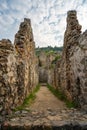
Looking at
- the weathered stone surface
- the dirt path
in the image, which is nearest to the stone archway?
the dirt path

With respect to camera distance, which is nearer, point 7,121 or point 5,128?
point 5,128

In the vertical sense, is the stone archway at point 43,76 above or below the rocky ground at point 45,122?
above

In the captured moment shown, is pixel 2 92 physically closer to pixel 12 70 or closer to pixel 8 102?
pixel 8 102

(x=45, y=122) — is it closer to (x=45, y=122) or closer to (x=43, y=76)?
(x=45, y=122)

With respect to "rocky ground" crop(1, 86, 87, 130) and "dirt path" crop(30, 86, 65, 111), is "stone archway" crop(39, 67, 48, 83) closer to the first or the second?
"dirt path" crop(30, 86, 65, 111)

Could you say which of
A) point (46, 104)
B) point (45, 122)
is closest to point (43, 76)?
point (46, 104)

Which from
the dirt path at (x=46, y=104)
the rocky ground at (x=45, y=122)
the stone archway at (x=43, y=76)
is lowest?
the dirt path at (x=46, y=104)

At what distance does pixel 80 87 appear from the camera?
666cm

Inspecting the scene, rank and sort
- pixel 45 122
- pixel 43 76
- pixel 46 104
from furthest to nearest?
pixel 43 76, pixel 46 104, pixel 45 122

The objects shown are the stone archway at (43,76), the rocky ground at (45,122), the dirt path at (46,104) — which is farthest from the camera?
the stone archway at (43,76)

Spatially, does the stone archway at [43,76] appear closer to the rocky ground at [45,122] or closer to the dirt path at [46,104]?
the dirt path at [46,104]

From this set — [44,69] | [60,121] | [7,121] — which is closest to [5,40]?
[7,121]

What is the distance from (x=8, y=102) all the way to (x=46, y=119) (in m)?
1.68

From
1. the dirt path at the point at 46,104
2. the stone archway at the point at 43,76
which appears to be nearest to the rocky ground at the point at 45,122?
the dirt path at the point at 46,104
